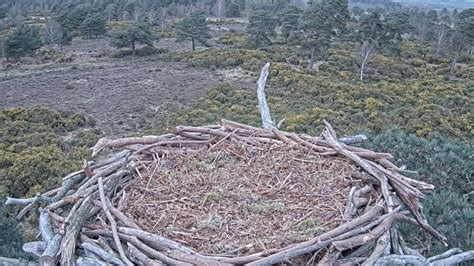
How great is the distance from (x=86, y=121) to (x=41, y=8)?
46.7 metres

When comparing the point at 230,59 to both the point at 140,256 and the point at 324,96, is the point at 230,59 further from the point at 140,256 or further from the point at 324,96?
the point at 140,256

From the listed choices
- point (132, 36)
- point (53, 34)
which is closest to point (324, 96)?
point (132, 36)

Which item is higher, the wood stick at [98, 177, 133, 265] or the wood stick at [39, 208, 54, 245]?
→ the wood stick at [98, 177, 133, 265]

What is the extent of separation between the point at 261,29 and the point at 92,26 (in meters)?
14.1

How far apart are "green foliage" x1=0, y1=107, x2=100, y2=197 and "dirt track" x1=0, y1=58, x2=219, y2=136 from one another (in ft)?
3.71

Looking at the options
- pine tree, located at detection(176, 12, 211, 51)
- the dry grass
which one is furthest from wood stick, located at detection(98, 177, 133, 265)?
pine tree, located at detection(176, 12, 211, 51)

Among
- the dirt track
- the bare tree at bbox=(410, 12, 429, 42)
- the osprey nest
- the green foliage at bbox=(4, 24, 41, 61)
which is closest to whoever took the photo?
the osprey nest

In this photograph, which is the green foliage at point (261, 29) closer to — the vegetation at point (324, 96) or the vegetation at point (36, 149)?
the vegetation at point (324, 96)

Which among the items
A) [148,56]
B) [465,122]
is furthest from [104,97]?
[465,122]

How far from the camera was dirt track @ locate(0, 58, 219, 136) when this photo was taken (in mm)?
17141

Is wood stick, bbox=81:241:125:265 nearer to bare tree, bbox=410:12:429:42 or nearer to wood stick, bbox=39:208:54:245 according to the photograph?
wood stick, bbox=39:208:54:245

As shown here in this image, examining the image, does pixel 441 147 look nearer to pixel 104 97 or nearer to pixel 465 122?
pixel 465 122

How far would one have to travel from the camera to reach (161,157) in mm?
3404

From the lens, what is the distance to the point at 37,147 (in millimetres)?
12828
